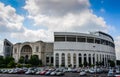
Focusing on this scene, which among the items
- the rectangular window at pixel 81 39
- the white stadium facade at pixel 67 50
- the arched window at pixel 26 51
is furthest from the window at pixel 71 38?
the arched window at pixel 26 51

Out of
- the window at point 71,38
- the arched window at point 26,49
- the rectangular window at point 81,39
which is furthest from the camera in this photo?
the arched window at point 26,49

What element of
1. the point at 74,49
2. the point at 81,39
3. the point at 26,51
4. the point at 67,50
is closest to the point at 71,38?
the point at 81,39

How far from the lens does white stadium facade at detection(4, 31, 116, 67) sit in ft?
467

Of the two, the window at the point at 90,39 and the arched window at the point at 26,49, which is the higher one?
the window at the point at 90,39

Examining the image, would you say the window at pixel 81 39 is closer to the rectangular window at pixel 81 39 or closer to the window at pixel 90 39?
the rectangular window at pixel 81 39

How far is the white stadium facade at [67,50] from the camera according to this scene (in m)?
142

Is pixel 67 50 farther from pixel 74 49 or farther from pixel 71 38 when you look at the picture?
pixel 71 38

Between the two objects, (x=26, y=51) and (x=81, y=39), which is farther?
(x=26, y=51)

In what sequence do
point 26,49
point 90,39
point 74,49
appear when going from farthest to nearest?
point 26,49, point 90,39, point 74,49

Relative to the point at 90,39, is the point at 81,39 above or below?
below

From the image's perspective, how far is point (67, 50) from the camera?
14288 centimetres

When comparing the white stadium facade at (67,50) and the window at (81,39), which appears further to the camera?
the window at (81,39)

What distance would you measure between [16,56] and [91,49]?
56.2 m

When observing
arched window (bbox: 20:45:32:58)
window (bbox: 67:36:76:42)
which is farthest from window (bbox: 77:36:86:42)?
arched window (bbox: 20:45:32:58)
